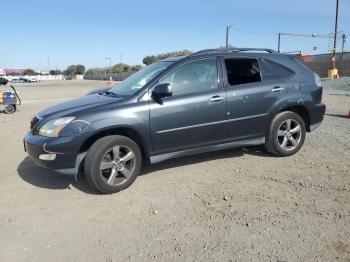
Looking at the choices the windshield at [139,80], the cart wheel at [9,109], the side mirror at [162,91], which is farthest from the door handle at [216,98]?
the cart wheel at [9,109]

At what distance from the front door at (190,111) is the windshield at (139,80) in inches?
12.4

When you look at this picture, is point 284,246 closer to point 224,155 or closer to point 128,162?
point 128,162

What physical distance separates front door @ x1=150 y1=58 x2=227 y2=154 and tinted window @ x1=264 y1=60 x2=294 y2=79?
108 cm

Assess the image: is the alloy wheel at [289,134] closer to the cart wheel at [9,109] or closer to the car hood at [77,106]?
the car hood at [77,106]

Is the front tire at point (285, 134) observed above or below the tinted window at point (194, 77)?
below

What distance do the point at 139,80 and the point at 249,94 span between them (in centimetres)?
170

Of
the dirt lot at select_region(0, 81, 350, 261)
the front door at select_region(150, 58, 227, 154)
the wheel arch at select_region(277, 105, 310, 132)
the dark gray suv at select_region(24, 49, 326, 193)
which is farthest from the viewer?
the wheel arch at select_region(277, 105, 310, 132)

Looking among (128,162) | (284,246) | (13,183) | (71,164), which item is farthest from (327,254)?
(13,183)

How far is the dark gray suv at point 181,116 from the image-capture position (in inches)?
189

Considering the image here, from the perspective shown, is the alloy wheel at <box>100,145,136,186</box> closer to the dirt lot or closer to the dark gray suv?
the dark gray suv

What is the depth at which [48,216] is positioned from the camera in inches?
169

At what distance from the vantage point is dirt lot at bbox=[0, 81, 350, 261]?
3.48 meters

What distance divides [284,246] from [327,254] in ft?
1.20

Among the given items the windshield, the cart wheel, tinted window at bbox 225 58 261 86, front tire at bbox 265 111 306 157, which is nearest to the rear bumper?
front tire at bbox 265 111 306 157
